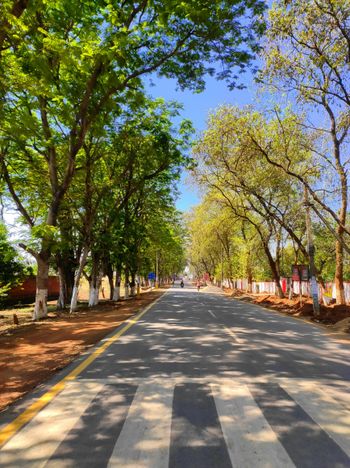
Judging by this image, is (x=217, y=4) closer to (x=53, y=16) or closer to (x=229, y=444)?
(x=53, y=16)

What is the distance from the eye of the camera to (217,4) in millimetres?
11289

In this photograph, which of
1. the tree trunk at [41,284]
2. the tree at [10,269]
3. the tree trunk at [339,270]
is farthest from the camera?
the tree at [10,269]

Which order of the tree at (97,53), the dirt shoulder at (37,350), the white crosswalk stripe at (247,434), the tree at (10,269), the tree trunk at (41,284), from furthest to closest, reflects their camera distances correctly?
the tree at (10,269) → the tree trunk at (41,284) → the tree at (97,53) → the dirt shoulder at (37,350) → the white crosswalk stripe at (247,434)

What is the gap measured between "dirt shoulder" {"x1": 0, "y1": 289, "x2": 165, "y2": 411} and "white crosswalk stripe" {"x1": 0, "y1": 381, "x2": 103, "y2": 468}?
2.50ft

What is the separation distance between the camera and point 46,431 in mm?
4520

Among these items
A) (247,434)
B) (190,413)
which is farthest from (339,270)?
(247,434)

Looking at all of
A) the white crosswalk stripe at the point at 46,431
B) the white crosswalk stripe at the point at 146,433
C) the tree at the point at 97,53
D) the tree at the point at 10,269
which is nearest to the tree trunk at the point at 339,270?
the tree at the point at 97,53

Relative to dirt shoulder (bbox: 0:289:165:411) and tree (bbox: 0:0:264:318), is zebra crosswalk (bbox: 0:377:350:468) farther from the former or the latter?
tree (bbox: 0:0:264:318)

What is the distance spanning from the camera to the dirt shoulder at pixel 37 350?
666 cm

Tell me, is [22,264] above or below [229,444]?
above

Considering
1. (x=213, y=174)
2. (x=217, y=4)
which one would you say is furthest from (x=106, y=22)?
(x=213, y=174)

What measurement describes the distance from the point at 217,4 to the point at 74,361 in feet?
32.4

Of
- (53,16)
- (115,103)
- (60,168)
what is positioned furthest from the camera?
(60,168)

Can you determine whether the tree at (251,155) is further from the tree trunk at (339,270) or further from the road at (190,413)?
→ the road at (190,413)
